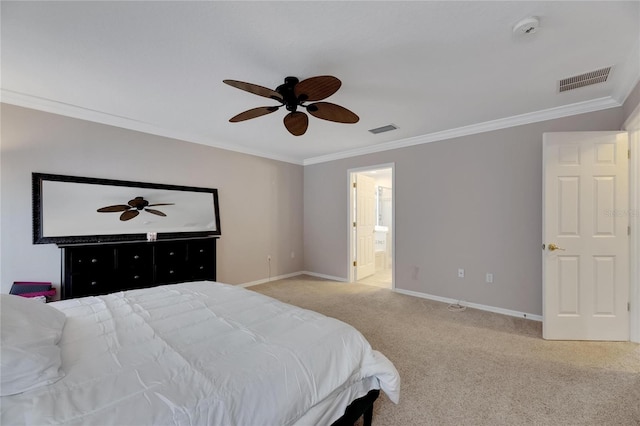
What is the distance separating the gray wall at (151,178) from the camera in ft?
9.12

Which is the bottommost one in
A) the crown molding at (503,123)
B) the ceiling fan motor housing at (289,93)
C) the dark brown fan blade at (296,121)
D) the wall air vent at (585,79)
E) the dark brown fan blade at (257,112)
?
the dark brown fan blade at (296,121)

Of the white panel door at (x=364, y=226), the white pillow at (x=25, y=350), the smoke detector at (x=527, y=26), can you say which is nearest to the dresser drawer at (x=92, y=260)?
the white pillow at (x=25, y=350)

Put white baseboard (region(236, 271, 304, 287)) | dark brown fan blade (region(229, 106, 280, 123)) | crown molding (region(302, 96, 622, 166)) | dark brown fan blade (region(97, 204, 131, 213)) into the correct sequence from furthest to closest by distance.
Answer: white baseboard (region(236, 271, 304, 287)) → dark brown fan blade (region(97, 204, 131, 213)) → crown molding (region(302, 96, 622, 166)) → dark brown fan blade (region(229, 106, 280, 123))

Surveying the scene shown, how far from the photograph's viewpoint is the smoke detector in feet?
5.55

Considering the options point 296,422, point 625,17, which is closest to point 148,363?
point 296,422

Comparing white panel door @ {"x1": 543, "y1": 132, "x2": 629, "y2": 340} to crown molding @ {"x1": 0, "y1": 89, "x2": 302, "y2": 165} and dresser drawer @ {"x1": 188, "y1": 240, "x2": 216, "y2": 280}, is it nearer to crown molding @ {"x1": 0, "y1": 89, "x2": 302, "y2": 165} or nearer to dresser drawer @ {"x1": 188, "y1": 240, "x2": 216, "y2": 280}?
dresser drawer @ {"x1": 188, "y1": 240, "x2": 216, "y2": 280}

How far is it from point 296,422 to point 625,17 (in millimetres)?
2961

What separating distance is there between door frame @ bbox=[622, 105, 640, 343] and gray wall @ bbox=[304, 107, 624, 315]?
297 millimetres

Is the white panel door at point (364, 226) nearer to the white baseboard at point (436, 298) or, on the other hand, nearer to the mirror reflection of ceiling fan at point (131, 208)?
the white baseboard at point (436, 298)

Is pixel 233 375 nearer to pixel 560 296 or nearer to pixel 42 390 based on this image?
pixel 42 390

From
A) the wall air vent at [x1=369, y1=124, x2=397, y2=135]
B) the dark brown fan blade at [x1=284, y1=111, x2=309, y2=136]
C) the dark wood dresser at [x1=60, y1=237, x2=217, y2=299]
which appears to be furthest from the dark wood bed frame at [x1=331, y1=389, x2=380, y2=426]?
the wall air vent at [x1=369, y1=124, x2=397, y2=135]

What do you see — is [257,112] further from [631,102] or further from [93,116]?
[631,102]

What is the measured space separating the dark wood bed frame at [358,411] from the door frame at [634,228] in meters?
2.92

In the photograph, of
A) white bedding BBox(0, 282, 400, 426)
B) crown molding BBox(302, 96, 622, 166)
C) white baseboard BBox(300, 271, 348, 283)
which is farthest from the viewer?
white baseboard BBox(300, 271, 348, 283)
